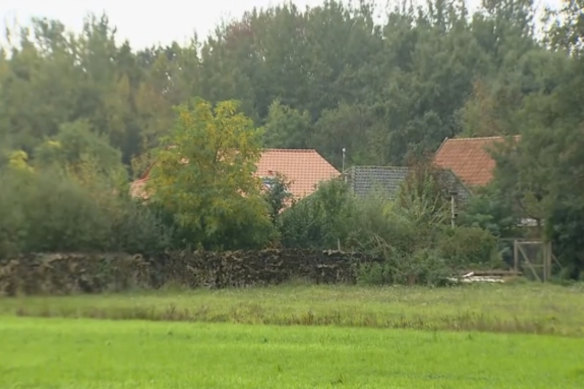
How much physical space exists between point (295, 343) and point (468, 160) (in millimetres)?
45182

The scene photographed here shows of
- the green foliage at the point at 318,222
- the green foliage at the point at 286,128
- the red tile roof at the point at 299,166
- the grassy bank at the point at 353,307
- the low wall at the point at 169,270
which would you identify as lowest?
the grassy bank at the point at 353,307

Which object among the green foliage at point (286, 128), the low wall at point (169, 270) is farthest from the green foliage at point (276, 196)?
the green foliage at point (286, 128)

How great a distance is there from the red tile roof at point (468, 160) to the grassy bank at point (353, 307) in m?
25.9

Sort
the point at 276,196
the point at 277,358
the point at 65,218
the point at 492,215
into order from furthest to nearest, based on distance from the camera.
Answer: the point at 492,215
the point at 276,196
the point at 65,218
the point at 277,358

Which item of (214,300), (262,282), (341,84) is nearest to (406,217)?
(262,282)

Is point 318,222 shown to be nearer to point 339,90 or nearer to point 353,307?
point 353,307

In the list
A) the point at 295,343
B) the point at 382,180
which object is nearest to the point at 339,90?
the point at 382,180

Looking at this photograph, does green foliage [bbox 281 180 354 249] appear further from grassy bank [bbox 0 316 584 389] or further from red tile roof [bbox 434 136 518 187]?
grassy bank [bbox 0 316 584 389]

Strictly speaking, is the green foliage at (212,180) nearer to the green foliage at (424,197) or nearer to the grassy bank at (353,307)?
the grassy bank at (353,307)

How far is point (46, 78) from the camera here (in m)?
33.7

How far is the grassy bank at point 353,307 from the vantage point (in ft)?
63.7

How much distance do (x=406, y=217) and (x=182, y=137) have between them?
10.7 meters

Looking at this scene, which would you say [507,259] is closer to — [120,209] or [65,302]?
[120,209]

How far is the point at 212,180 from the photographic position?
36.4m
